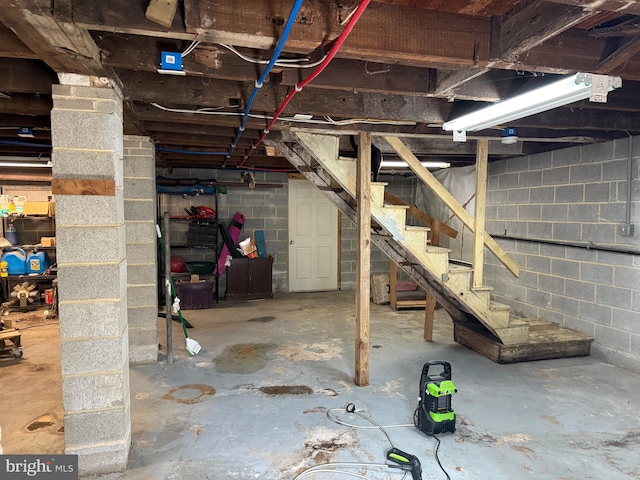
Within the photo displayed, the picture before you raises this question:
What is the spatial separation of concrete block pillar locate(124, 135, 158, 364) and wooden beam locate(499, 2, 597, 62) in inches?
126

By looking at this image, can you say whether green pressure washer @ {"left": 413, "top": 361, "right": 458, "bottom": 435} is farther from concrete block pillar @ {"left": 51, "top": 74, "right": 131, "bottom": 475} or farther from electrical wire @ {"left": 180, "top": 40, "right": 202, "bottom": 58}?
electrical wire @ {"left": 180, "top": 40, "right": 202, "bottom": 58}

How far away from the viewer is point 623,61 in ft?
6.51

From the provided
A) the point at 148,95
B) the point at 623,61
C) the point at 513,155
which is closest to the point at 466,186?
the point at 513,155

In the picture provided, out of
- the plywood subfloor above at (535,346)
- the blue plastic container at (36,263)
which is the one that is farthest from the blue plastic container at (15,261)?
the plywood subfloor above at (535,346)

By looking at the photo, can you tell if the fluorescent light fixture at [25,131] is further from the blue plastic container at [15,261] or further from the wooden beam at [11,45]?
the blue plastic container at [15,261]

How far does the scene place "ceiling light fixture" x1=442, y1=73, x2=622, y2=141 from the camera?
201cm

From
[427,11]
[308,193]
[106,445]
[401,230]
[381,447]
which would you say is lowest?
[381,447]

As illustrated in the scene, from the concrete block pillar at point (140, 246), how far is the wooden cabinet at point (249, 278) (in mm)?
2563

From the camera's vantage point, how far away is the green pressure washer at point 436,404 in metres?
2.61

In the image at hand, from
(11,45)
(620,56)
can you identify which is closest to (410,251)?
(620,56)

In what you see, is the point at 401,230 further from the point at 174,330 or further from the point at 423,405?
the point at 174,330

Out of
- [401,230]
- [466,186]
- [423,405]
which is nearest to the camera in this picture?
[423,405]

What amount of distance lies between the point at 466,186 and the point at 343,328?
2.77 m

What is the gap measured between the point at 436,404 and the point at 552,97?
6.62 feet
